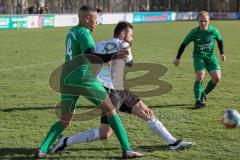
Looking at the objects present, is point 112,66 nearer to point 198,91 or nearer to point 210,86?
point 198,91

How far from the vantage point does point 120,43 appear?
5.44m

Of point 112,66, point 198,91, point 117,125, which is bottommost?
point 198,91

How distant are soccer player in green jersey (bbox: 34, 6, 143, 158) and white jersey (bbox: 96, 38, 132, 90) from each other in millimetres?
88

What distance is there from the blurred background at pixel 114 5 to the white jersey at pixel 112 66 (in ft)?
26.9

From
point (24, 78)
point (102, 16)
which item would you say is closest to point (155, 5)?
point (102, 16)

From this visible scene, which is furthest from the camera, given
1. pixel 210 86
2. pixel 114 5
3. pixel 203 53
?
pixel 114 5

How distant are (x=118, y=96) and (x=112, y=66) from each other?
38 cm

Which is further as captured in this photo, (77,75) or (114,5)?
(114,5)

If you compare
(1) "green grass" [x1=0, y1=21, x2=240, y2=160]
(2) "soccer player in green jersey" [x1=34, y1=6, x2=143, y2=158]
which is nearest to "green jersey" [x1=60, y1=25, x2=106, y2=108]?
(2) "soccer player in green jersey" [x1=34, y1=6, x2=143, y2=158]

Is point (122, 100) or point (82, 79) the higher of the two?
point (82, 79)

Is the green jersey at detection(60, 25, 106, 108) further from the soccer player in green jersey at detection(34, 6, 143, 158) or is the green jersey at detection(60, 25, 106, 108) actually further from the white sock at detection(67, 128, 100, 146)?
the white sock at detection(67, 128, 100, 146)

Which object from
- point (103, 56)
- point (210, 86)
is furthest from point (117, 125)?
point (210, 86)

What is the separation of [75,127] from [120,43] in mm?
2501

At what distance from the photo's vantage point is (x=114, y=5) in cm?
5691
